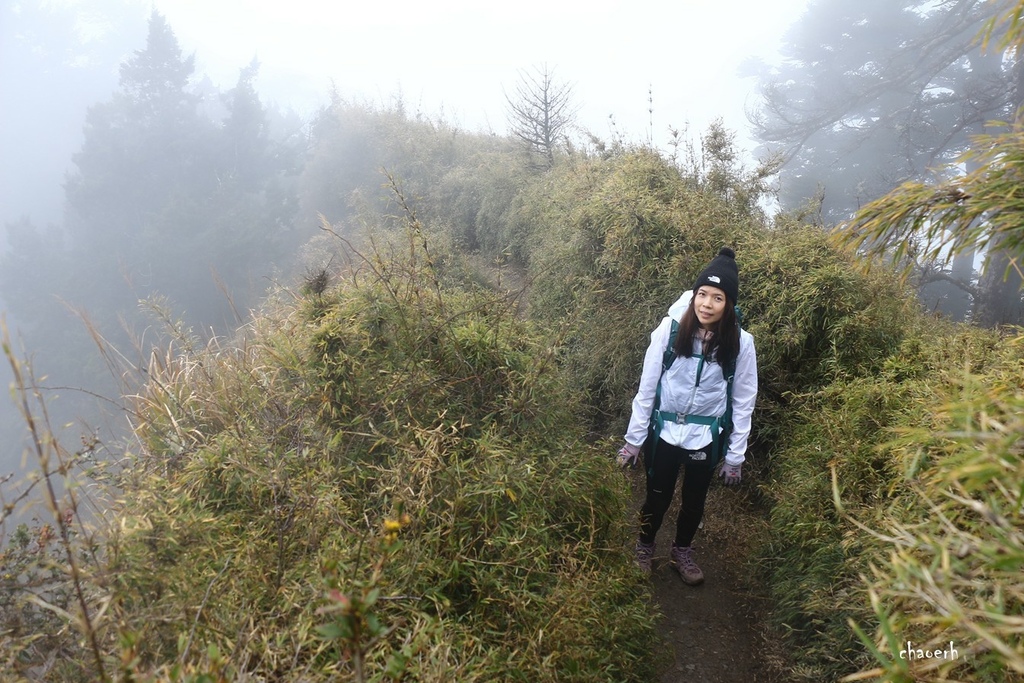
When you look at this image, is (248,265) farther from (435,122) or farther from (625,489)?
(625,489)

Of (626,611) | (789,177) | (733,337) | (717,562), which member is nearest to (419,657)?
(626,611)

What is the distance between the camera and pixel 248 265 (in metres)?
23.9

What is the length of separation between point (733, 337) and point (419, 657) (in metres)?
2.10

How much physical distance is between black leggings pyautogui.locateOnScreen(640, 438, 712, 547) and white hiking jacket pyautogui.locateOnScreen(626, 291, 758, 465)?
87 millimetres

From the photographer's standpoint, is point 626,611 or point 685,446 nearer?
point 626,611

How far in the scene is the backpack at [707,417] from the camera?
2818mm

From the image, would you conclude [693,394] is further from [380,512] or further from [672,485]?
[380,512]

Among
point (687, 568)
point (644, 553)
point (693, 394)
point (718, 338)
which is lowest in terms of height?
point (687, 568)

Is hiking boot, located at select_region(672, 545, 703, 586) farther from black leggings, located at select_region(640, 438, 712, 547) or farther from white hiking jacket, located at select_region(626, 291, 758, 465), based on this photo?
white hiking jacket, located at select_region(626, 291, 758, 465)

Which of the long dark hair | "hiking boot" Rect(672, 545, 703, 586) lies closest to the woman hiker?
the long dark hair

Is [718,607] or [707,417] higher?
[707,417]

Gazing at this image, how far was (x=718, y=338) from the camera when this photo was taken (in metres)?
2.75

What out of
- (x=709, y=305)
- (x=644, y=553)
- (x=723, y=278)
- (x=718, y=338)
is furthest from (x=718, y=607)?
(x=723, y=278)

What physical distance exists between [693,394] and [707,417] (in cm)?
17
